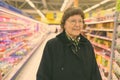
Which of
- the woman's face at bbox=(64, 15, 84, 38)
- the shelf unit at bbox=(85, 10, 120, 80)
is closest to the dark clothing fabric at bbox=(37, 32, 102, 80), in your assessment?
the woman's face at bbox=(64, 15, 84, 38)

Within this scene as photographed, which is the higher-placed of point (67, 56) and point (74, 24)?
point (74, 24)

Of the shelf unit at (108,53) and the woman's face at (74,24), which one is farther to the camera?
the shelf unit at (108,53)

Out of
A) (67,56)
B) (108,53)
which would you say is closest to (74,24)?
(67,56)

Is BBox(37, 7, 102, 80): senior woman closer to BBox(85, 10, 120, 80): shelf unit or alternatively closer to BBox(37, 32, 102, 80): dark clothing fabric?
BBox(37, 32, 102, 80): dark clothing fabric

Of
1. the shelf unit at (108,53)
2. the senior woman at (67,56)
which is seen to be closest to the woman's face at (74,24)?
the senior woman at (67,56)

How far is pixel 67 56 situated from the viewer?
6.54 feet

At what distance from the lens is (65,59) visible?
199cm

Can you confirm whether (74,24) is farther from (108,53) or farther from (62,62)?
(108,53)

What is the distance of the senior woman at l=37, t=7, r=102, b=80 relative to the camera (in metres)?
1.98

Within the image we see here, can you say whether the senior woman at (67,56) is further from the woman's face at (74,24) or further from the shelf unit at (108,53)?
the shelf unit at (108,53)

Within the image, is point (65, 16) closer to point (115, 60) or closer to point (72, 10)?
point (72, 10)

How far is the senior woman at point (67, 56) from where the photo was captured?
198 cm

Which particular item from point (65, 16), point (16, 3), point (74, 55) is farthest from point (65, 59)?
point (16, 3)

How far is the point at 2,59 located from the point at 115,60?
284 centimetres
